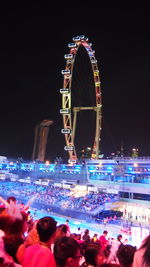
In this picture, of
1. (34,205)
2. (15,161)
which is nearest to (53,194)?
(34,205)

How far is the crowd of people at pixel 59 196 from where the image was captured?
71.4 feet

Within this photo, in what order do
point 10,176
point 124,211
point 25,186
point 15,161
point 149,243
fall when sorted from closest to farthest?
1. point 149,243
2. point 124,211
3. point 25,186
4. point 10,176
5. point 15,161

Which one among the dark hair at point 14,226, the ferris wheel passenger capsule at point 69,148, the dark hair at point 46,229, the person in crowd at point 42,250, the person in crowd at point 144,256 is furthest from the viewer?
the ferris wheel passenger capsule at point 69,148

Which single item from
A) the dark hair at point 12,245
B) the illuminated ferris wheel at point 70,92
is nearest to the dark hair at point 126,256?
the dark hair at point 12,245

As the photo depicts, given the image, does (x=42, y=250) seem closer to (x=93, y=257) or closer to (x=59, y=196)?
(x=93, y=257)

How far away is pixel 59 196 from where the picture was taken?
84.8 feet

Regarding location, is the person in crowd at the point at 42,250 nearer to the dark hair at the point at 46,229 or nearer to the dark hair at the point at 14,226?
the dark hair at the point at 46,229

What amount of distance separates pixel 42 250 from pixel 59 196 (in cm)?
2420

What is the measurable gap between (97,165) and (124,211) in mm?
6589

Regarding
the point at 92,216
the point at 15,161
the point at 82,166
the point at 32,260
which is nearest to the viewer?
the point at 32,260

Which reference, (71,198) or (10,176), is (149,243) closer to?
(71,198)

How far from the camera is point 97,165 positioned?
89.3 ft

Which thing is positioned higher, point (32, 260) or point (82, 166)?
point (82, 166)

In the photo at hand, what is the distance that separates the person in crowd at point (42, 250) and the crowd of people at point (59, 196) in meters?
18.6
